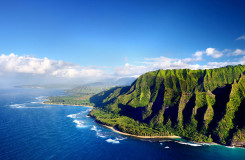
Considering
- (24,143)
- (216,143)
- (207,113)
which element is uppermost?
(207,113)

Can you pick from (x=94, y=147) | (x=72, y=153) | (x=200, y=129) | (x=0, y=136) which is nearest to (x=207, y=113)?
(x=200, y=129)

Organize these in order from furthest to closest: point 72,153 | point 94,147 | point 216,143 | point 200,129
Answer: point 200,129 < point 216,143 < point 94,147 < point 72,153

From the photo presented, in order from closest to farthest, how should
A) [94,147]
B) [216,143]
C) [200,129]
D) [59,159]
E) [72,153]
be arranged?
[59,159], [72,153], [94,147], [216,143], [200,129]

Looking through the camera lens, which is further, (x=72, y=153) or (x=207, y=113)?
(x=207, y=113)

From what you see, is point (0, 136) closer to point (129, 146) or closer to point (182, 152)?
point (129, 146)

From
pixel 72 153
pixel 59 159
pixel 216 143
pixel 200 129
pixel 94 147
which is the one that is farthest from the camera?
pixel 200 129

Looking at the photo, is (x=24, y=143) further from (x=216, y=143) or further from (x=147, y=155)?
(x=216, y=143)

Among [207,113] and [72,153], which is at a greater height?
[207,113]

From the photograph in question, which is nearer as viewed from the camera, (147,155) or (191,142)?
(147,155)

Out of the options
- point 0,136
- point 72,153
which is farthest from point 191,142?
point 0,136
